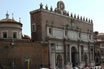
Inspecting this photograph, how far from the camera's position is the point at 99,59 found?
4978cm

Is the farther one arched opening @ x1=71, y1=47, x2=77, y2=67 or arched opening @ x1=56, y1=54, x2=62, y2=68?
arched opening @ x1=71, y1=47, x2=77, y2=67

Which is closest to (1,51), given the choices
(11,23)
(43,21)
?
(11,23)

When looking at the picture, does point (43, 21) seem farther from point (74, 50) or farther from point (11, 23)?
point (74, 50)

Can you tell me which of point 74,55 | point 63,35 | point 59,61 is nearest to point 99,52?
point 74,55

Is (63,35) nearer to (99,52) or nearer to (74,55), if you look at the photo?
(74,55)

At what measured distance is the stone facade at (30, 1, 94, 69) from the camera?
31422mm

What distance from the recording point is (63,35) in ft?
115

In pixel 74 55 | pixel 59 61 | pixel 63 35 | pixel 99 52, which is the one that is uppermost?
pixel 63 35

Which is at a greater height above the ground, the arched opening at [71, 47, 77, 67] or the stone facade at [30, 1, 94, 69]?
the stone facade at [30, 1, 94, 69]

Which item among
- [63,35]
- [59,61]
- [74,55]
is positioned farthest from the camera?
[74,55]

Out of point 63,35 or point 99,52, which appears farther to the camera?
point 99,52

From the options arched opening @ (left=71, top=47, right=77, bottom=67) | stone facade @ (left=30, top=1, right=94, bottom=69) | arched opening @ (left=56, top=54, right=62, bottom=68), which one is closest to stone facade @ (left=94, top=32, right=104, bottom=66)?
stone facade @ (left=30, top=1, right=94, bottom=69)

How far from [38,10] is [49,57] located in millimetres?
8513

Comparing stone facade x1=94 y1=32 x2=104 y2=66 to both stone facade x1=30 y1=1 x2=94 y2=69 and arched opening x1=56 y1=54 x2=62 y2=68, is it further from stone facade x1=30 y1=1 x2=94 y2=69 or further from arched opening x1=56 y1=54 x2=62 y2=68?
arched opening x1=56 y1=54 x2=62 y2=68
